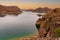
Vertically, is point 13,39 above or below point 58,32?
below

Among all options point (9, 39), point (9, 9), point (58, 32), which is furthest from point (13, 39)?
point (9, 9)

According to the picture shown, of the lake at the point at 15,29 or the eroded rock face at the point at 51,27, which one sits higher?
the eroded rock face at the point at 51,27

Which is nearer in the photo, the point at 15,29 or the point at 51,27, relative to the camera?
the point at 51,27

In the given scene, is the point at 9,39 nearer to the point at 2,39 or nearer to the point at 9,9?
the point at 2,39

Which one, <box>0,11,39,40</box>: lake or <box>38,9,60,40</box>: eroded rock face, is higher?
<box>38,9,60,40</box>: eroded rock face

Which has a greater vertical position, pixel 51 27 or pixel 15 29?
pixel 51 27

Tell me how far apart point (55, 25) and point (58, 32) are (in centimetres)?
364

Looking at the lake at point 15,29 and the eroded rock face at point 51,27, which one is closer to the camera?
the eroded rock face at point 51,27

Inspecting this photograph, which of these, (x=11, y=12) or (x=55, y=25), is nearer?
(x=55, y=25)

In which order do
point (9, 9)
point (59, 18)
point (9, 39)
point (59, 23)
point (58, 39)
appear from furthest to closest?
point (9, 9) < point (9, 39) < point (59, 18) < point (59, 23) < point (58, 39)

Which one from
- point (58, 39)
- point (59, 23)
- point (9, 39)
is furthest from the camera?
point (9, 39)

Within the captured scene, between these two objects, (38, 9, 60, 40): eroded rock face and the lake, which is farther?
the lake

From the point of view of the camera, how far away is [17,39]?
26281 millimetres

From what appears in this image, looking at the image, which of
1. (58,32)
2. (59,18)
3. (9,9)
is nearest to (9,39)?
(59,18)
